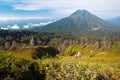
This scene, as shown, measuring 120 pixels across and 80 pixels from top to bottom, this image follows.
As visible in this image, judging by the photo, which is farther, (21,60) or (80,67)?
(80,67)

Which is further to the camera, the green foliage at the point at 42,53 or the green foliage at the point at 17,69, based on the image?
the green foliage at the point at 42,53

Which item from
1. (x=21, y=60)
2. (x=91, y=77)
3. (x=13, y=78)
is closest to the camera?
(x=13, y=78)

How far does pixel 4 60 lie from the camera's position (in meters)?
7.19

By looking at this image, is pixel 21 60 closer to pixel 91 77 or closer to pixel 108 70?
pixel 91 77

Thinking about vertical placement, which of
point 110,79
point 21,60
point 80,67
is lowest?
point 110,79

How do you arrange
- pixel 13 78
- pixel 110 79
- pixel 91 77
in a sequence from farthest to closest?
pixel 110 79, pixel 91 77, pixel 13 78

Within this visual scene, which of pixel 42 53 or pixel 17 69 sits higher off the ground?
pixel 17 69

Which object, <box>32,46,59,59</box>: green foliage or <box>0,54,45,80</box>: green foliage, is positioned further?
<box>32,46,59,59</box>: green foliage

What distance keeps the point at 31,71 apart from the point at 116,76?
3.32 m

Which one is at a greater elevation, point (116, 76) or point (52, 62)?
point (52, 62)

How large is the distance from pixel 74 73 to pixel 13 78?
2225mm

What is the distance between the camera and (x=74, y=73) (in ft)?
26.8

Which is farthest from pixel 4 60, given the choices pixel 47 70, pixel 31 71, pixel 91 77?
pixel 91 77

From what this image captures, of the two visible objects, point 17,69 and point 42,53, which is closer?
point 17,69
